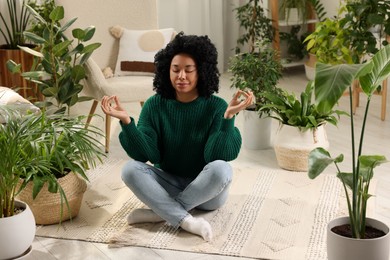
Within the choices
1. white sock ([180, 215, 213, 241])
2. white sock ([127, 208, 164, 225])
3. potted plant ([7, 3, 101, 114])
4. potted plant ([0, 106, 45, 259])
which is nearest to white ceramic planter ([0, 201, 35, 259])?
potted plant ([0, 106, 45, 259])

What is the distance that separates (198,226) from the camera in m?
3.10

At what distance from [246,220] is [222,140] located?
388 millimetres

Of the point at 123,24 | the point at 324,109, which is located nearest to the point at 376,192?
the point at 324,109

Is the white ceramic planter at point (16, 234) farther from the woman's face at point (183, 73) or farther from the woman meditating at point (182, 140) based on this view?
the woman's face at point (183, 73)

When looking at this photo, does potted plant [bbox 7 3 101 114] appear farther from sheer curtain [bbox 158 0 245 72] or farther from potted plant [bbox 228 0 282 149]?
sheer curtain [bbox 158 0 245 72]

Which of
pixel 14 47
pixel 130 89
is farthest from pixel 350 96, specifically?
pixel 14 47

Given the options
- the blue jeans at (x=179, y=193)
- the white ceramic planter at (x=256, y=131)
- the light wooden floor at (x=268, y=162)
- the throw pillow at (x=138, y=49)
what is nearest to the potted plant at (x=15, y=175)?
the light wooden floor at (x=268, y=162)

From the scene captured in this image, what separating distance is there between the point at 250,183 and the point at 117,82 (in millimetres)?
1109

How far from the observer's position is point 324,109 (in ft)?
7.39

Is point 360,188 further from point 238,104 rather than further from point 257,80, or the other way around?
point 257,80

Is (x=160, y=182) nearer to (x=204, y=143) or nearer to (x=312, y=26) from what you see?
(x=204, y=143)

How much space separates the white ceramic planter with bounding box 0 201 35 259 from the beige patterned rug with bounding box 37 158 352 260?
29cm

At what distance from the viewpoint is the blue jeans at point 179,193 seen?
3.14 meters

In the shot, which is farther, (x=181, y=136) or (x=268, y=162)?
A: (x=268, y=162)
